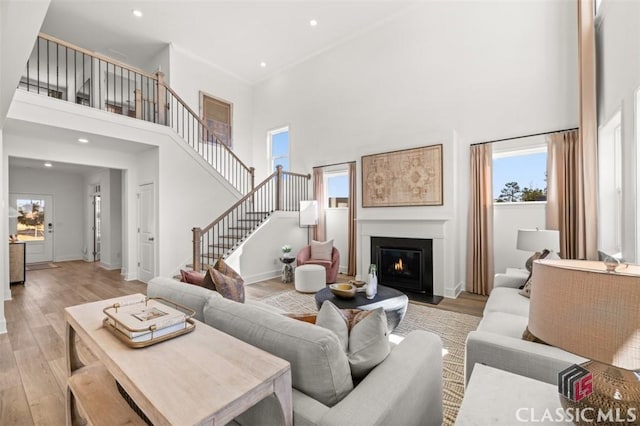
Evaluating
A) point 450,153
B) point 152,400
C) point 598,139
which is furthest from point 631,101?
point 152,400

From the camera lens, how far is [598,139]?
340cm

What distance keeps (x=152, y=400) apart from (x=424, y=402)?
1.17 metres

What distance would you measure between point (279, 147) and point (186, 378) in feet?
23.4

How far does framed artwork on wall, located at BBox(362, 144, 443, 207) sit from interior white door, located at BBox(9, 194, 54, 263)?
29.7ft

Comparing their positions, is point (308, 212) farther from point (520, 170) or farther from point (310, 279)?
point (520, 170)

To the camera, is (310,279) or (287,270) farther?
(287,270)

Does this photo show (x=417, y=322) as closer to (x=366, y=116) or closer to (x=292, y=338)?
(x=292, y=338)

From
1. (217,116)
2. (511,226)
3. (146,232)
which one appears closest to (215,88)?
(217,116)

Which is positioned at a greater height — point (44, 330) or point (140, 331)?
point (140, 331)

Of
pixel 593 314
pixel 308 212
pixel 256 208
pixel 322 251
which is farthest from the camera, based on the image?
pixel 256 208

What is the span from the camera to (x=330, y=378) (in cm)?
106

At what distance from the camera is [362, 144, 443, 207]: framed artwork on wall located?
4.57 metres

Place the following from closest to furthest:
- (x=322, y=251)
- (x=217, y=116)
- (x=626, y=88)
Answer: (x=626, y=88), (x=322, y=251), (x=217, y=116)

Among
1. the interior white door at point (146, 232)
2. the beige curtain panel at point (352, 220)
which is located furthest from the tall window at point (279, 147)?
the interior white door at point (146, 232)
